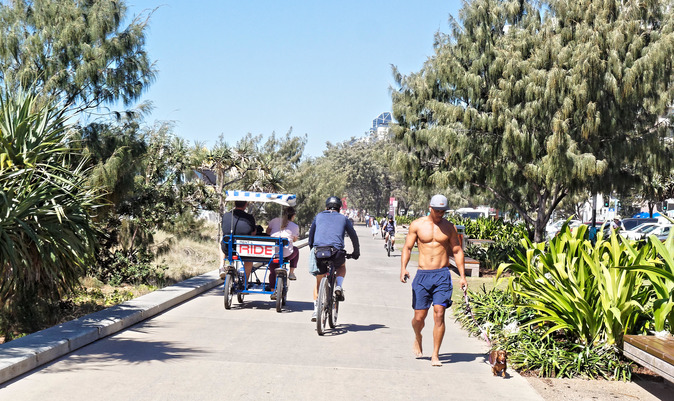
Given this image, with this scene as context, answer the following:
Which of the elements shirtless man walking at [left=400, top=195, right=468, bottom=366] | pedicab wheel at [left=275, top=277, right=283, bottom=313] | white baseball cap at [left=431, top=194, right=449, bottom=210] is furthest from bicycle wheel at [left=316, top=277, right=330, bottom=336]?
white baseball cap at [left=431, top=194, right=449, bottom=210]

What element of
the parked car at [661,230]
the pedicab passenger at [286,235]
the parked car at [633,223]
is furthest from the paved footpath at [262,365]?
the parked car at [633,223]

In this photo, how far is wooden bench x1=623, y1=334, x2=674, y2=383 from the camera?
231 inches

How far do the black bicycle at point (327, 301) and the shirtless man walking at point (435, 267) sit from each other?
170 centimetres

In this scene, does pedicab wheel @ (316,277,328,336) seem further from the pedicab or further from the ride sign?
the ride sign

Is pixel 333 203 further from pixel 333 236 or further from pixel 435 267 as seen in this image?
pixel 435 267

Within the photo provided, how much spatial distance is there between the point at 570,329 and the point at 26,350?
18.4 feet

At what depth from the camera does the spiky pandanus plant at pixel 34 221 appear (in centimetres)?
846

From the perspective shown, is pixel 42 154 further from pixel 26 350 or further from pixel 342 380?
pixel 342 380

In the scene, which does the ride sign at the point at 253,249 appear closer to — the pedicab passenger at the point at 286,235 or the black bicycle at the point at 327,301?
the pedicab passenger at the point at 286,235

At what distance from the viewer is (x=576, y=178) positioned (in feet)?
61.2

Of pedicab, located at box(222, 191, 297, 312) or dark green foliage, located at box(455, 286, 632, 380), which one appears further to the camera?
pedicab, located at box(222, 191, 297, 312)

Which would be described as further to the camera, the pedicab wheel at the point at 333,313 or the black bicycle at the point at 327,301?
the pedicab wheel at the point at 333,313

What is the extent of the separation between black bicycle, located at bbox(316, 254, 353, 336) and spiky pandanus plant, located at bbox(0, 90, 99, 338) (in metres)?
3.01

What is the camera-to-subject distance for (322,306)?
9375mm
